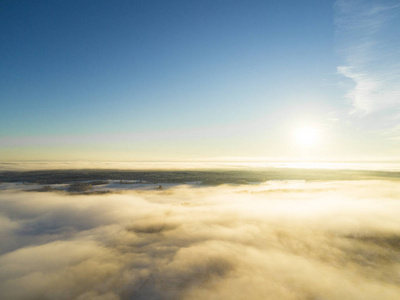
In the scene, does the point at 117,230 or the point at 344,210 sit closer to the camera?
the point at 117,230

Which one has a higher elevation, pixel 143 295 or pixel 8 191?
pixel 8 191

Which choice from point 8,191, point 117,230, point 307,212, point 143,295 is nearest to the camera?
point 143,295

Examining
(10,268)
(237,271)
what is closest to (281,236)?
(237,271)

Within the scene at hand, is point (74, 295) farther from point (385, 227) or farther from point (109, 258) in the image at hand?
point (385, 227)

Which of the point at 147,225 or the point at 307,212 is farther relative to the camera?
the point at 307,212

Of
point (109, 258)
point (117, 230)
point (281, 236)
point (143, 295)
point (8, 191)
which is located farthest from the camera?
point (8, 191)

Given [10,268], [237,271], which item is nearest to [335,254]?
[237,271]

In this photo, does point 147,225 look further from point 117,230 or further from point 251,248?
point 251,248

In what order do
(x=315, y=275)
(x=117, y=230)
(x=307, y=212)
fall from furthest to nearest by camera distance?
1. (x=307, y=212)
2. (x=117, y=230)
3. (x=315, y=275)

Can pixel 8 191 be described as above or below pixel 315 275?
above
